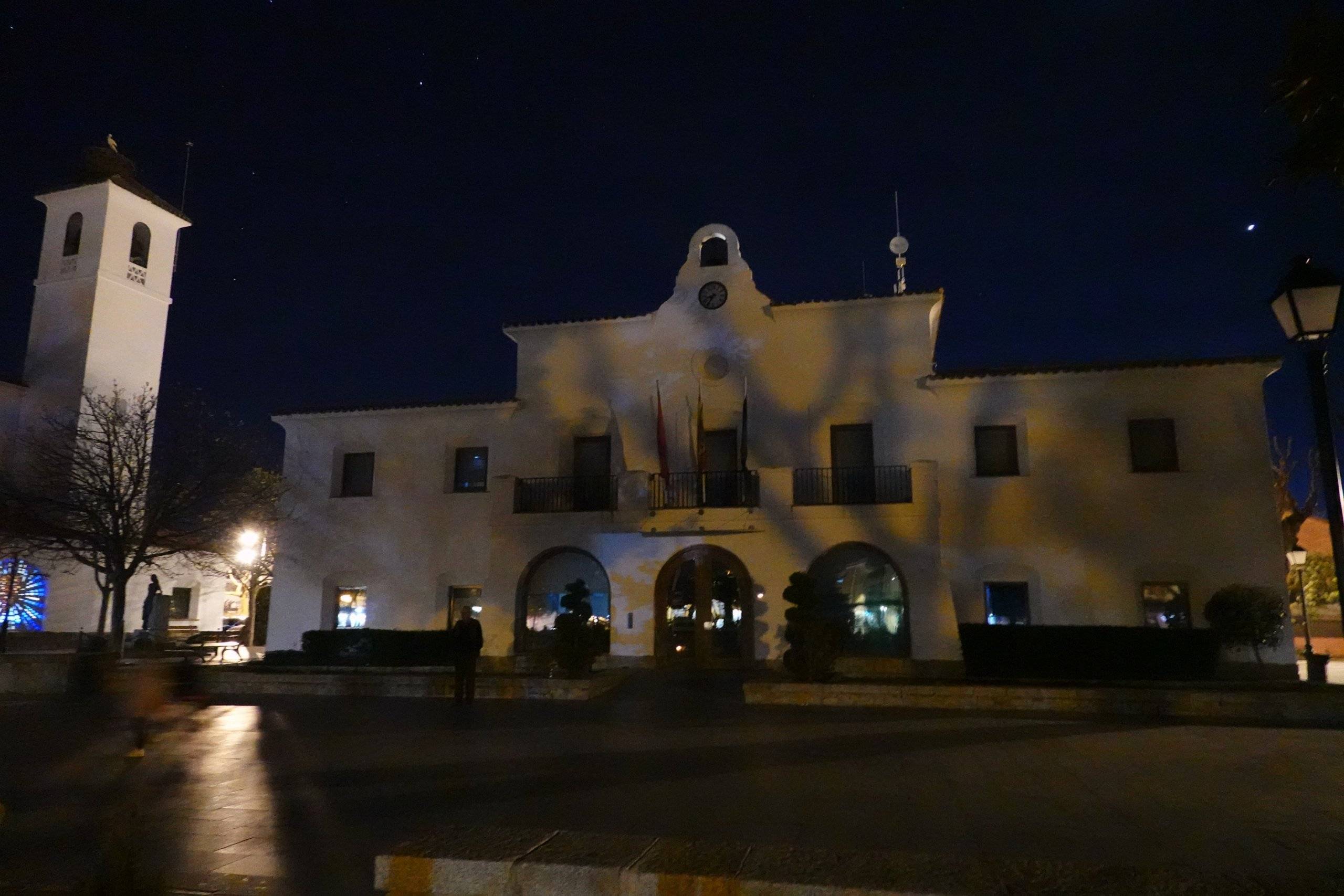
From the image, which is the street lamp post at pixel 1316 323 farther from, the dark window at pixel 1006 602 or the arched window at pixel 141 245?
the arched window at pixel 141 245

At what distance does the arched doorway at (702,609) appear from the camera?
1941 cm

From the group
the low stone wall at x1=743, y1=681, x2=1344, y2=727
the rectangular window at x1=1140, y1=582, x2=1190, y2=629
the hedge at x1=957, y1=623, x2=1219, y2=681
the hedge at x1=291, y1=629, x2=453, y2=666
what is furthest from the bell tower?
the rectangular window at x1=1140, y1=582, x2=1190, y2=629

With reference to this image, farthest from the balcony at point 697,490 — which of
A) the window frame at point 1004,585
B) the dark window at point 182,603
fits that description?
the dark window at point 182,603

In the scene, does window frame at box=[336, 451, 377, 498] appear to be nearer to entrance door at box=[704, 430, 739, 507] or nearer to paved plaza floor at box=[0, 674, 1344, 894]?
entrance door at box=[704, 430, 739, 507]

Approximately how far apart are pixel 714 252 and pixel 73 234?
28.0 meters

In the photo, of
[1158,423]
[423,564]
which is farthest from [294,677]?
[1158,423]

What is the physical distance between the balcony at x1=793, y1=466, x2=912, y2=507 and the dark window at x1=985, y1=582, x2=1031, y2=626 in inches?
116

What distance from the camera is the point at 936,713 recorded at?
11.8 m

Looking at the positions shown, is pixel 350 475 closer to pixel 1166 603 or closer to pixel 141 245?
pixel 1166 603

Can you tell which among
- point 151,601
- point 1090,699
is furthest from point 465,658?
point 151,601

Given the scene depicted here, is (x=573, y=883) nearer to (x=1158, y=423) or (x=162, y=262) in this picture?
(x=1158, y=423)

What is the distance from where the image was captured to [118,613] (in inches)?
677

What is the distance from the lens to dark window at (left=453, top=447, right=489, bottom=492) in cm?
2167

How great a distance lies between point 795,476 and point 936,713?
326 inches
